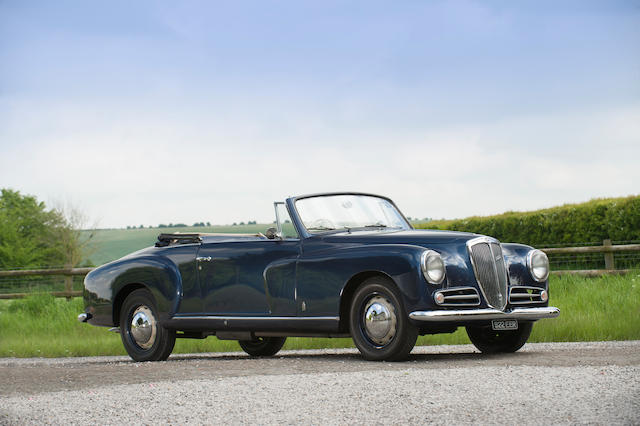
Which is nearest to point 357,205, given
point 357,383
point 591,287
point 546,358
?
point 546,358

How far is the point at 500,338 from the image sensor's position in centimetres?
909

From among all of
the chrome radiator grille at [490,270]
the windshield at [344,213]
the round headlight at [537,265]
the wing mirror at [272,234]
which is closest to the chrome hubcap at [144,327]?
the wing mirror at [272,234]

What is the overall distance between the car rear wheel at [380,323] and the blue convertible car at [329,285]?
0.03 ft

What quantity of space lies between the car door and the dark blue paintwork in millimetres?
11

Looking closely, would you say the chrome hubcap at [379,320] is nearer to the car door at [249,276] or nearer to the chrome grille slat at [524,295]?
the car door at [249,276]

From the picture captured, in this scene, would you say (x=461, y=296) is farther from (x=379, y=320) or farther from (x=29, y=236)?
(x=29, y=236)

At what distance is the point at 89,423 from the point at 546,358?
4.60m

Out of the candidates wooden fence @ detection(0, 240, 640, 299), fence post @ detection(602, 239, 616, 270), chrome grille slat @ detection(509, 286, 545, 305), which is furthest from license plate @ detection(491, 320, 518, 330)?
fence post @ detection(602, 239, 616, 270)

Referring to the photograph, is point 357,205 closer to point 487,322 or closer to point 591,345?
point 487,322

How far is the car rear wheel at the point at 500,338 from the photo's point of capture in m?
8.88

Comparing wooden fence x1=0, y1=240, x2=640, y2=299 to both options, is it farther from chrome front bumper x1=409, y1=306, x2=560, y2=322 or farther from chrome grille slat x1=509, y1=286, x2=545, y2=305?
chrome front bumper x1=409, y1=306, x2=560, y2=322

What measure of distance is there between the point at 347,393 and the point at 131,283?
4.91 metres

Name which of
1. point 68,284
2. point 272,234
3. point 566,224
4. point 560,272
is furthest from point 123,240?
point 272,234

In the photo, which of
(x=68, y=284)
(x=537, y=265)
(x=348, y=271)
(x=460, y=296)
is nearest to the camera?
(x=460, y=296)
